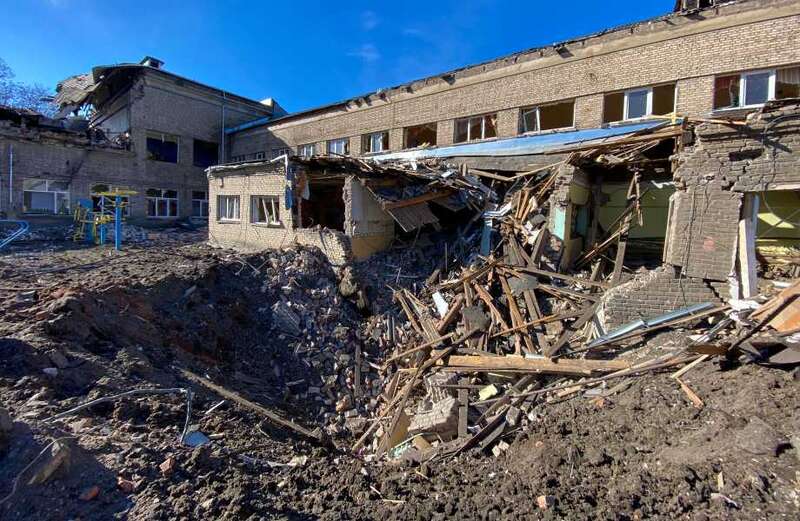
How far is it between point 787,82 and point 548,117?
6.70 metres

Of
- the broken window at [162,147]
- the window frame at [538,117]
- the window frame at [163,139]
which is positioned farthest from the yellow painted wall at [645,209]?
the broken window at [162,147]

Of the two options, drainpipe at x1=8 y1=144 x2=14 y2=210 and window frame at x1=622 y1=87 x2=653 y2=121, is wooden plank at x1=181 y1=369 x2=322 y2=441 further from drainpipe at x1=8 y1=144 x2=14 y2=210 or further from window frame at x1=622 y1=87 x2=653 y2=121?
drainpipe at x1=8 y1=144 x2=14 y2=210

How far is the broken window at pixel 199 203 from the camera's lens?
2670cm

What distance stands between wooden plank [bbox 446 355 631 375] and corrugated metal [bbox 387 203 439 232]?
4.73m

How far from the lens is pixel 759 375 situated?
15.2 feet

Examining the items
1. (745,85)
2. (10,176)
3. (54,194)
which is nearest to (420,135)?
(745,85)

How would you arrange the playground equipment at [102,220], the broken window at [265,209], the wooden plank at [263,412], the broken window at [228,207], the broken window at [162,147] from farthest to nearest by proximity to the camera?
1. the broken window at [162,147]
2. the broken window at [228,207]
3. the playground equipment at [102,220]
4. the broken window at [265,209]
5. the wooden plank at [263,412]

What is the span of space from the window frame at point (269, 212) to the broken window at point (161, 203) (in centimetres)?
A: 1470

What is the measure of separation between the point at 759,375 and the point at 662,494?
2175 mm

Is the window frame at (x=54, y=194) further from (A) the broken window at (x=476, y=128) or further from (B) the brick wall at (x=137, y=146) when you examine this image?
(A) the broken window at (x=476, y=128)

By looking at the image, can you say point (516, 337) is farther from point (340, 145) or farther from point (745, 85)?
point (340, 145)

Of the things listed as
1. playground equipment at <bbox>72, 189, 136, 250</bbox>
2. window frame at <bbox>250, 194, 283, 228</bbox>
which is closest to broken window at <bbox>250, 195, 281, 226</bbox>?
window frame at <bbox>250, 194, 283, 228</bbox>

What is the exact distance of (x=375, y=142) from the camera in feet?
68.4

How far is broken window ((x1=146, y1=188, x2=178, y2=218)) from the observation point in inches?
970
